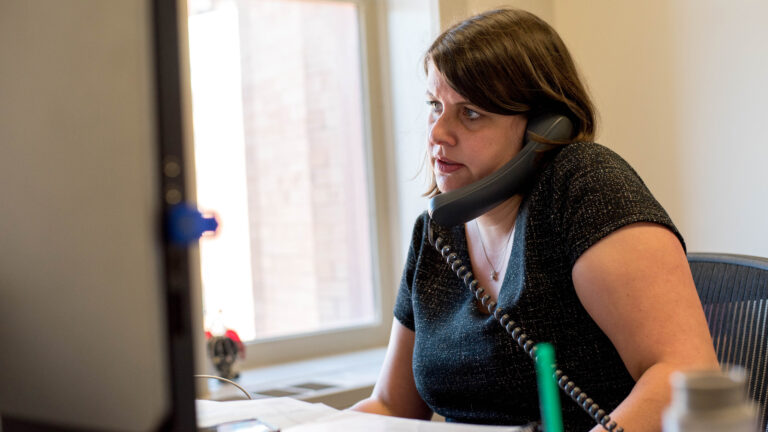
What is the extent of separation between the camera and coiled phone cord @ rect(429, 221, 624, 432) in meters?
0.94

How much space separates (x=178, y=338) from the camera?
1.61 ft

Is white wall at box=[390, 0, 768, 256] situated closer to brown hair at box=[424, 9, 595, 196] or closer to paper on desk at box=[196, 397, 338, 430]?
brown hair at box=[424, 9, 595, 196]

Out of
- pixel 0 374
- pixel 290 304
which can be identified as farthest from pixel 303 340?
pixel 0 374

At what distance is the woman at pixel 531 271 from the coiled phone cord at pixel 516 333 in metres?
0.02

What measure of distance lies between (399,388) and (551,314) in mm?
343

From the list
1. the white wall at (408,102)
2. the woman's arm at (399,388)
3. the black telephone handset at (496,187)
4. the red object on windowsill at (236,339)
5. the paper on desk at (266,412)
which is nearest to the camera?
the paper on desk at (266,412)

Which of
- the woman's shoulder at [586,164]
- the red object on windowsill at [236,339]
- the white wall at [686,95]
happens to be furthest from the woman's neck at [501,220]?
the red object on windowsill at [236,339]

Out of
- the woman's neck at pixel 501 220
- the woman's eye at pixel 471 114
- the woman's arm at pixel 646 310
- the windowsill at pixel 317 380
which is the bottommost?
the windowsill at pixel 317 380

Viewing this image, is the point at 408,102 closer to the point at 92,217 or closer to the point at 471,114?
the point at 471,114

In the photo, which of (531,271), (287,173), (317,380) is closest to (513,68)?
(531,271)

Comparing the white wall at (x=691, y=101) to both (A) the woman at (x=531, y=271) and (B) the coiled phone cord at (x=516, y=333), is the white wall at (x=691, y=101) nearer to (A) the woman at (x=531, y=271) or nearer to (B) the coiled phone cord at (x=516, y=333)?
(A) the woman at (x=531, y=271)

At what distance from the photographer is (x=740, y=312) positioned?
3.66 feet

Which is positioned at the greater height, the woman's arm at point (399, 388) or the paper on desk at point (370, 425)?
the paper on desk at point (370, 425)

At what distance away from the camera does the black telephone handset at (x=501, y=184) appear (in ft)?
3.81
